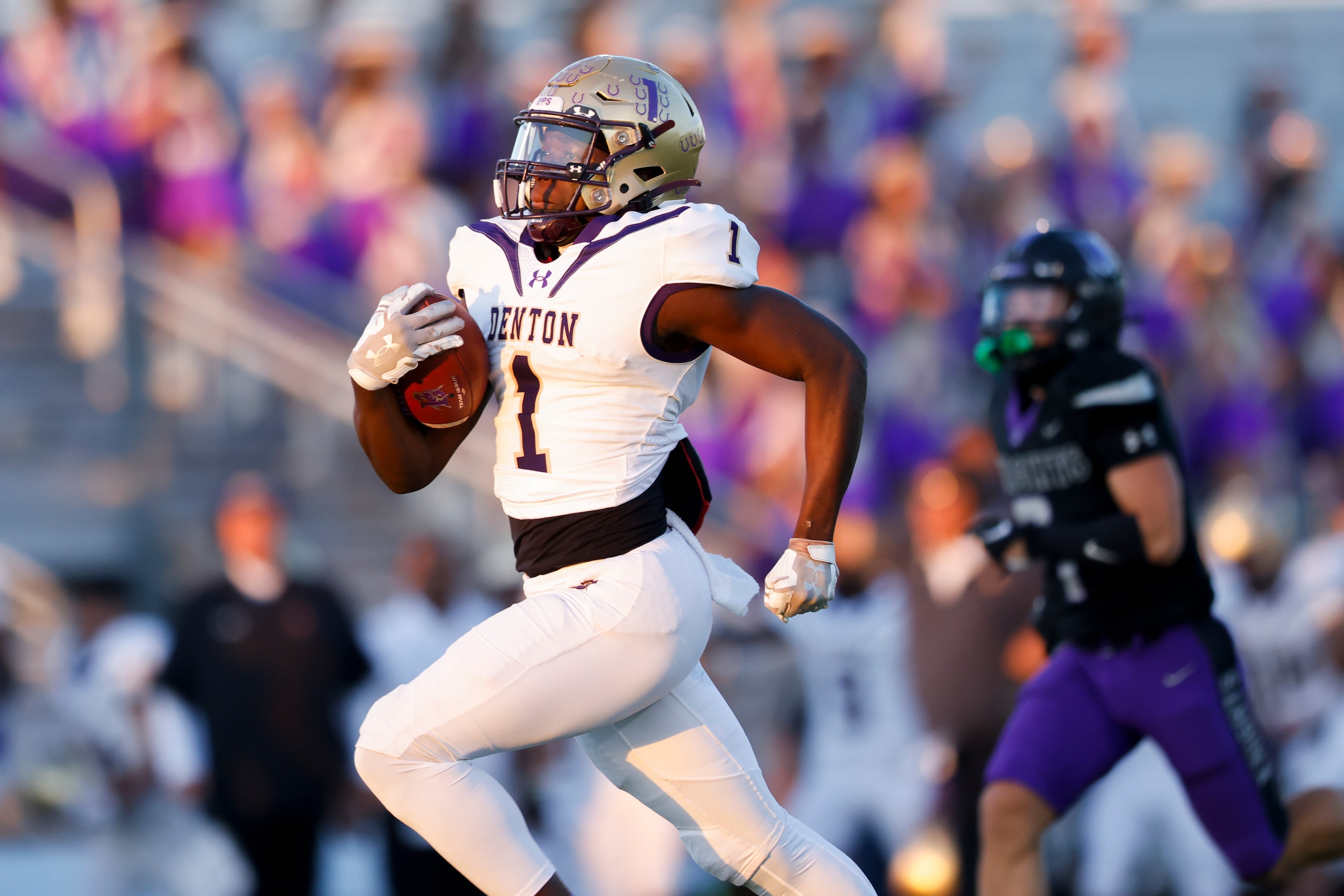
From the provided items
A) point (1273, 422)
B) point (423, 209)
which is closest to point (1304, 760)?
point (1273, 422)

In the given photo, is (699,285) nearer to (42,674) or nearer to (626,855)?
(626,855)

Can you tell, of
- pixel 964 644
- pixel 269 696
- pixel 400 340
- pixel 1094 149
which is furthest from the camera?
pixel 1094 149

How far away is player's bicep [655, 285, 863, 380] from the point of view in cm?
346

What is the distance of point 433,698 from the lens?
11.1 ft

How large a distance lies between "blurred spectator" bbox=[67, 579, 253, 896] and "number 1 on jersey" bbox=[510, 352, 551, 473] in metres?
4.04

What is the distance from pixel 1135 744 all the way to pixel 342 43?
636 centimetres

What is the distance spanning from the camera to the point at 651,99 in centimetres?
371

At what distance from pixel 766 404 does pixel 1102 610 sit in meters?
3.55

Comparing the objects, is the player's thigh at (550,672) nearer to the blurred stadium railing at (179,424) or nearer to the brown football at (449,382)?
the brown football at (449,382)

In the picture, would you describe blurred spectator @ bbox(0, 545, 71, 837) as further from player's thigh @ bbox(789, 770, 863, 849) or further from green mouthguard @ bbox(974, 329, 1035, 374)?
green mouthguard @ bbox(974, 329, 1035, 374)

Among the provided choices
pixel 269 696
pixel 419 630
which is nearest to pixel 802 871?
pixel 269 696

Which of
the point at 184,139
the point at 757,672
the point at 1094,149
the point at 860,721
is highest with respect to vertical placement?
the point at 184,139

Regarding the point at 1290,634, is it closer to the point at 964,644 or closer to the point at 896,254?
the point at 964,644

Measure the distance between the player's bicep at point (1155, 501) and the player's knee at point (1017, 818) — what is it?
0.72 meters
